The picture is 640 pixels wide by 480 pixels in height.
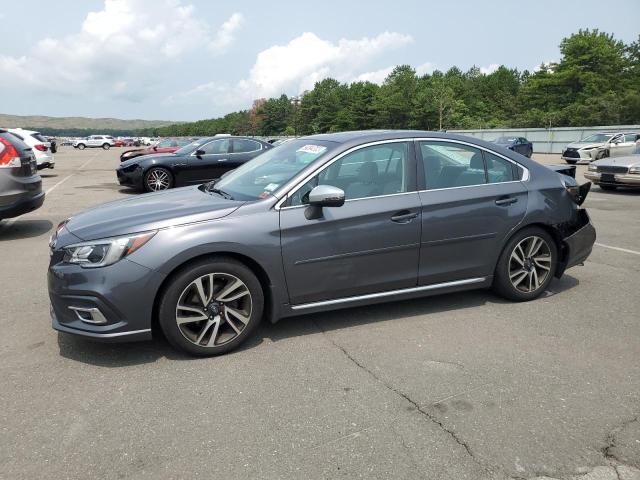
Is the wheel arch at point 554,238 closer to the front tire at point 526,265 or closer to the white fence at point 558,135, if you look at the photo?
the front tire at point 526,265

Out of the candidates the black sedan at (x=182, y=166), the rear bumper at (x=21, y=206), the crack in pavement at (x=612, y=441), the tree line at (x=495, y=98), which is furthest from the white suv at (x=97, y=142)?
the crack in pavement at (x=612, y=441)

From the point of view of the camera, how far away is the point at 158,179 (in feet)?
43.1

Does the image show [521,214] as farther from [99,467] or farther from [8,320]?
A: [8,320]

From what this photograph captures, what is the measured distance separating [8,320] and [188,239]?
2.07 meters

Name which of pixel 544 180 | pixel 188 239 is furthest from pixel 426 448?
pixel 544 180

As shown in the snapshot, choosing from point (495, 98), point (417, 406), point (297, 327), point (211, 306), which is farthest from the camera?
point (495, 98)

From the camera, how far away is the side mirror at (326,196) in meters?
3.72

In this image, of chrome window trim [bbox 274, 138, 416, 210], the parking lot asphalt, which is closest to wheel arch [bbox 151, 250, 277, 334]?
the parking lot asphalt

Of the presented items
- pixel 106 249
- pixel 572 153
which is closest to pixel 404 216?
pixel 106 249

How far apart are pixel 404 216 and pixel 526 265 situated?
142 centimetres

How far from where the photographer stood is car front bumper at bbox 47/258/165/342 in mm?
3402

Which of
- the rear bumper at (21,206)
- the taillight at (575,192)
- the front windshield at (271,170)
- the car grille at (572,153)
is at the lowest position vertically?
the car grille at (572,153)

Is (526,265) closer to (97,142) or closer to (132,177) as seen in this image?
(132,177)

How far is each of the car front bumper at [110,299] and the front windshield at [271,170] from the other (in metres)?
1.05
